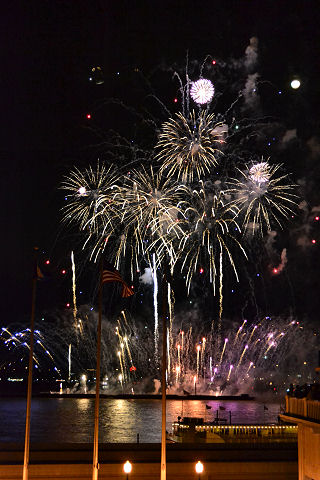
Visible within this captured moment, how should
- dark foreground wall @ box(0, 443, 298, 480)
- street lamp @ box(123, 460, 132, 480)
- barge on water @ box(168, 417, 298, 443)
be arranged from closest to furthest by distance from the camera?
1. street lamp @ box(123, 460, 132, 480)
2. dark foreground wall @ box(0, 443, 298, 480)
3. barge on water @ box(168, 417, 298, 443)

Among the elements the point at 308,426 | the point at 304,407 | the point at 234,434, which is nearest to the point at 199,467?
the point at 308,426

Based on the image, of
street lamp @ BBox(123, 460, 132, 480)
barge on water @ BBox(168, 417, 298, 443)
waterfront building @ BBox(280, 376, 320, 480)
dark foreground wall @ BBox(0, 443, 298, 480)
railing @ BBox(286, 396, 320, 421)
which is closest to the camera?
railing @ BBox(286, 396, 320, 421)

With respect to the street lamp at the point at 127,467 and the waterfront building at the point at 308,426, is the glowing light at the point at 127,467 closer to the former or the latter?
the street lamp at the point at 127,467

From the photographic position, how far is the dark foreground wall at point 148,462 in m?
26.8

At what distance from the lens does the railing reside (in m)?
20.6

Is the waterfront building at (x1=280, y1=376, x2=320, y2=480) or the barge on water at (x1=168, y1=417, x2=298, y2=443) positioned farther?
the barge on water at (x1=168, y1=417, x2=298, y2=443)

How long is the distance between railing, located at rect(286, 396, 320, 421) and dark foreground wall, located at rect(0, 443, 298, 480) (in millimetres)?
6940

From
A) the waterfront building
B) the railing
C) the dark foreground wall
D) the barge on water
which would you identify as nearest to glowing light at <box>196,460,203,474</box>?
the dark foreground wall

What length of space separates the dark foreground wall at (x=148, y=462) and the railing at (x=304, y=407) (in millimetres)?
6940

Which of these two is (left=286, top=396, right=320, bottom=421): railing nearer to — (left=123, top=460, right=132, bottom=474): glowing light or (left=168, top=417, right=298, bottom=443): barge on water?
(left=123, top=460, right=132, bottom=474): glowing light

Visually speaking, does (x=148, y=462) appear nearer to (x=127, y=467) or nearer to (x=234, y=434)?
(x=127, y=467)

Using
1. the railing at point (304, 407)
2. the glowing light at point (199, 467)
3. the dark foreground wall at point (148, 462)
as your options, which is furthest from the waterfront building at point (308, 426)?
the dark foreground wall at point (148, 462)

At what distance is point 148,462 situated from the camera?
91.1 feet

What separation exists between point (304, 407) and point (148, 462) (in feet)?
29.2
